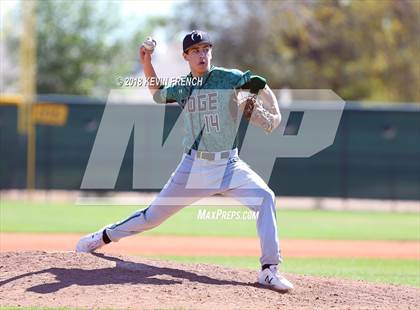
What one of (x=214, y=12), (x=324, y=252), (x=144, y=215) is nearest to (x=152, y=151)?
(x=324, y=252)

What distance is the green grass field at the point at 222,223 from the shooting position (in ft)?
52.2

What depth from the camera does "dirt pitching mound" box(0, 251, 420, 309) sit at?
21.8 feet

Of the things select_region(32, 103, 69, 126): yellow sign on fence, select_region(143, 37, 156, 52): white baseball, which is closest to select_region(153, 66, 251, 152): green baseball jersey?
select_region(143, 37, 156, 52): white baseball

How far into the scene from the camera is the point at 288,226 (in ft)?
57.1

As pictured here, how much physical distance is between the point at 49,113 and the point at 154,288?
55.3 ft

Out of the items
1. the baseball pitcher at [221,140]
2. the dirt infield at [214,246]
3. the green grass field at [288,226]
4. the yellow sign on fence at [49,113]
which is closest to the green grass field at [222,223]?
the green grass field at [288,226]

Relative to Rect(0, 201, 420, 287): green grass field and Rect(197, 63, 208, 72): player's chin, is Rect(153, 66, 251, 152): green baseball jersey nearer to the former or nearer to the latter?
Rect(197, 63, 208, 72): player's chin

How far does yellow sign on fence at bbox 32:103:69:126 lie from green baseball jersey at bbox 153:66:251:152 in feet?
53.0

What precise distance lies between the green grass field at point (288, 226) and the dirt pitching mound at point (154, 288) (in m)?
2.54

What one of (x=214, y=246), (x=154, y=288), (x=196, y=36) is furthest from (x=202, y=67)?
(x=214, y=246)

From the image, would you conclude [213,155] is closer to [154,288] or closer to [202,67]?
[202,67]

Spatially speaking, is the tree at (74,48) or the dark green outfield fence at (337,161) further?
the tree at (74,48)

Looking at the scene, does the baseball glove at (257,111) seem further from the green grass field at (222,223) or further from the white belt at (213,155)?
the green grass field at (222,223)

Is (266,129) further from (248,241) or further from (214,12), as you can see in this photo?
(214,12)
